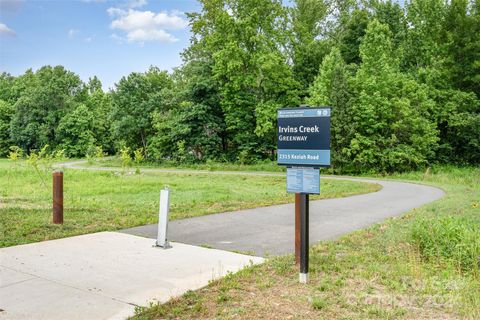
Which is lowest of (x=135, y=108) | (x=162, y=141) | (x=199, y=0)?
(x=162, y=141)

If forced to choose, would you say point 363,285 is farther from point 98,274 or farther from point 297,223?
point 98,274

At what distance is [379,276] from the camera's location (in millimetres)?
4691

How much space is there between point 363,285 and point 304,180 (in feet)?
4.22

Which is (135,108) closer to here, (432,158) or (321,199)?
(432,158)


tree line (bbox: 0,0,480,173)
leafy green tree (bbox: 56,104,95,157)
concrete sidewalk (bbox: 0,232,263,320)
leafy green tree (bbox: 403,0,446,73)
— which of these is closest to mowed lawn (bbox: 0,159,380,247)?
concrete sidewalk (bbox: 0,232,263,320)

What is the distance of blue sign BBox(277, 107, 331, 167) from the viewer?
4434 millimetres

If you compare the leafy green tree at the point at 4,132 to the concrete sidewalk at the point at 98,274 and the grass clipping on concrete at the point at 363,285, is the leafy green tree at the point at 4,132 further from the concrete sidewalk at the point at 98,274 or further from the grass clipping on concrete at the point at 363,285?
the grass clipping on concrete at the point at 363,285

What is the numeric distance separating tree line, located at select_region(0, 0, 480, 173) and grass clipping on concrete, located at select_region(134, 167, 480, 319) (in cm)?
2025

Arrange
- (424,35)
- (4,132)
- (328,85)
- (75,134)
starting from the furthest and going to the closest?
(4,132), (75,134), (424,35), (328,85)

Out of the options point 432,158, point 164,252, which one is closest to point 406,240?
point 164,252

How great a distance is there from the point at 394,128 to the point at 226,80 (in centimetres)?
1416

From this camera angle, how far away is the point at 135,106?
1490 inches

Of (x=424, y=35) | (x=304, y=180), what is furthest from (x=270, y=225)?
(x=424, y=35)

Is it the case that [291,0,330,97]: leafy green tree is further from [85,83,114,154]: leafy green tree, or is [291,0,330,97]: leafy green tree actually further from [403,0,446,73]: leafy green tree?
[85,83,114,154]: leafy green tree
